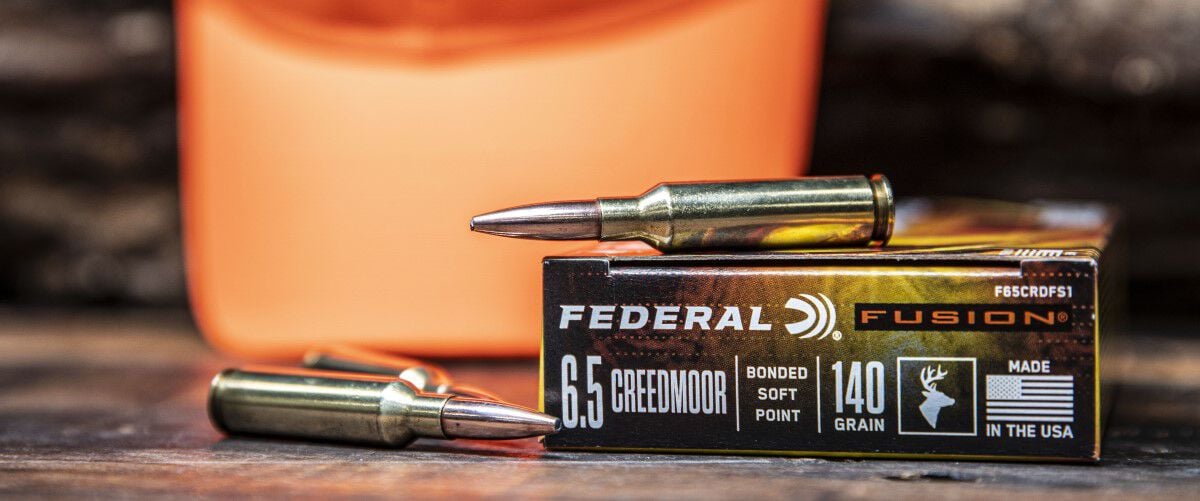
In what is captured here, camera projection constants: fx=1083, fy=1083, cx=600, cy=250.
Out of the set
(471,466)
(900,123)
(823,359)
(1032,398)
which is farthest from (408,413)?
(900,123)

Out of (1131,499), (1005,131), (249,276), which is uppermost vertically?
(1005,131)

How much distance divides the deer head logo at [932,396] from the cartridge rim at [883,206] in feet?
0.31

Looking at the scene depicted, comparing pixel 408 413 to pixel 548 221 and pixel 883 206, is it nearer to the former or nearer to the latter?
pixel 548 221

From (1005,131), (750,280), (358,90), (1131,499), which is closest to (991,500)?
(1131,499)

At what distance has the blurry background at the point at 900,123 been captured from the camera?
4.53 feet

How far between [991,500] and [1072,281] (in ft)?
0.48

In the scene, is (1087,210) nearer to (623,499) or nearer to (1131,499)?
(1131,499)

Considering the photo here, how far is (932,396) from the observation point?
0.67 meters

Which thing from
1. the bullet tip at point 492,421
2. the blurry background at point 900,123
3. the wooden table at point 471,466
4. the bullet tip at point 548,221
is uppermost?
the blurry background at point 900,123

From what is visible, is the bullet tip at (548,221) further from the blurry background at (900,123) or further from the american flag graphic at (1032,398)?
the blurry background at (900,123)

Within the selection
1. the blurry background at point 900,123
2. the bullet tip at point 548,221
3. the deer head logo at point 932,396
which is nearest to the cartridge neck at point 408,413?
the bullet tip at point 548,221

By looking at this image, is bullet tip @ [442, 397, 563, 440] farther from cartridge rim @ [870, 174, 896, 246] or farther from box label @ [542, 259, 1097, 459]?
cartridge rim @ [870, 174, 896, 246]

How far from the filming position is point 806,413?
26.8 inches

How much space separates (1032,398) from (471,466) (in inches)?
13.7
